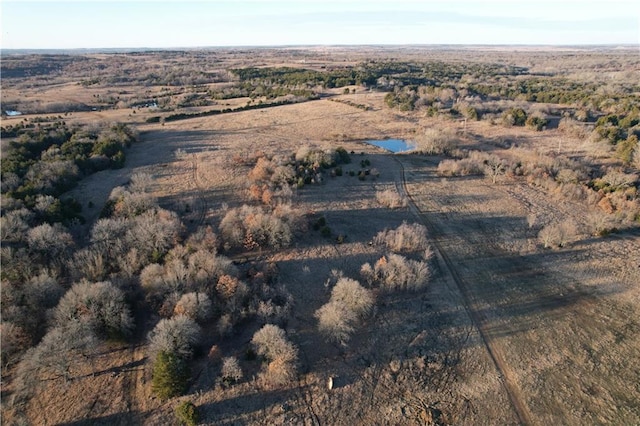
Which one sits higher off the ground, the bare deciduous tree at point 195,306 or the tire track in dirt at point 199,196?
the tire track in dirt at point 199,196

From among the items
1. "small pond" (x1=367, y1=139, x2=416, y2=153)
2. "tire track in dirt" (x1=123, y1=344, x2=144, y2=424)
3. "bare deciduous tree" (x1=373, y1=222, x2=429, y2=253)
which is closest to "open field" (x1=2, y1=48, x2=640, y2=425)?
"tire track in dirt" (x1=123, y1=344, x2=144, y2=424)

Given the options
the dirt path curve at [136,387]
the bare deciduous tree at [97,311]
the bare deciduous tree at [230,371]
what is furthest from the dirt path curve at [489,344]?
the bare deciduous tree at [97,311]

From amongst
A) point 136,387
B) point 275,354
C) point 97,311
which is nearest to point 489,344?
point 275,354

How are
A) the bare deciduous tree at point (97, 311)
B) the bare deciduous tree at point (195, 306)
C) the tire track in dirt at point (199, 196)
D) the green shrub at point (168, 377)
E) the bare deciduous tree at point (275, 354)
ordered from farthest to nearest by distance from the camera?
the tire track in dirt at point (199, 196)
the bare deciduous tree at point (195, 306)
the bare deciduous tree at point (97, 311)
the bare deciduous tree at point (275, 354)
the green shrub at point (168, 377)

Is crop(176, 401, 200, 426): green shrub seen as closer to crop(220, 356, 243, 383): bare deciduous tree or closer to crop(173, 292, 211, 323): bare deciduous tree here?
crop(220, 356, 243, 383): bare deciduous tree

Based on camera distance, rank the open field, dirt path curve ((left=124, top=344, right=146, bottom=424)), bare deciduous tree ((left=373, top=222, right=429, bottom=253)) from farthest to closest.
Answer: bare deciduous tree ((left=373, top=222, right=429, bottom=253)), the open field, dirt path curve ((left=124, top=344, right=146, bottom=424))

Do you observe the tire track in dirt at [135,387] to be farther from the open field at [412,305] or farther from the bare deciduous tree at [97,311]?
the bare deciduous tree at [97,311]
